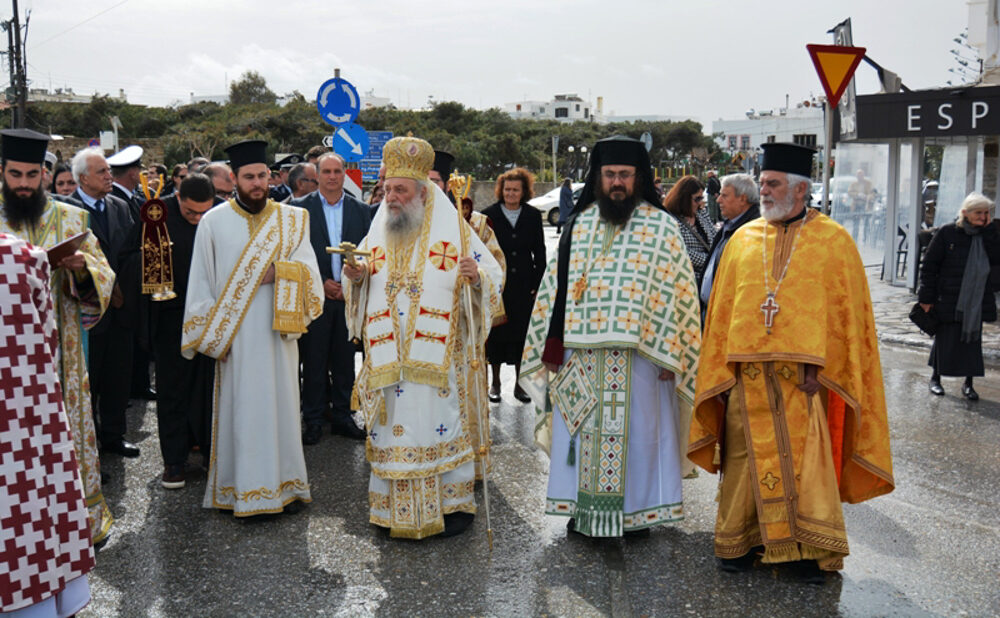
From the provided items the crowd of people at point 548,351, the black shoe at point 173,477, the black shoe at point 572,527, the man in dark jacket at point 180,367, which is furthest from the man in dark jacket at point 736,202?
the black shoe at point 173,477

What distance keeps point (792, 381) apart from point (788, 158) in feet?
3.75

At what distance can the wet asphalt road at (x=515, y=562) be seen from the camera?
4.48 meters

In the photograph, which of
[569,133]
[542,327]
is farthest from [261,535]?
[569,133]

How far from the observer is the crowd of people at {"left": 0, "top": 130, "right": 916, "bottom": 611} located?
4707 millimetres

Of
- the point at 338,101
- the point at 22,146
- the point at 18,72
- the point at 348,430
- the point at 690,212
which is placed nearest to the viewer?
the point at 22,146

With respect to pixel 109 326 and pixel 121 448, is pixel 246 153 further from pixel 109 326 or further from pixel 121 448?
pixel 121 448

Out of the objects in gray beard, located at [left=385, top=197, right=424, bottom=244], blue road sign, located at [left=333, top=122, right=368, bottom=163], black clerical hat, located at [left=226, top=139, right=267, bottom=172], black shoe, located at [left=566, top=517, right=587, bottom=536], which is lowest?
black shoe, located at [left=566, top=517, right=587, bottom=536]

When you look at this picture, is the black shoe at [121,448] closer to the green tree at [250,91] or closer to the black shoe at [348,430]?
the black shoe at [348,430]

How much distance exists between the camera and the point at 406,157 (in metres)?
5.41

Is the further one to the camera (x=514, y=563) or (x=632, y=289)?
(x=632, y=289)

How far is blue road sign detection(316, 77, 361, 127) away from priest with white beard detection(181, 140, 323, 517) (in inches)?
242

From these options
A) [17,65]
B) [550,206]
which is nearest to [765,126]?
[550,206]

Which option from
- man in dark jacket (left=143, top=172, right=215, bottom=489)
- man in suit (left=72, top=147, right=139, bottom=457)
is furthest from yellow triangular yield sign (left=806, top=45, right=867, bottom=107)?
man in suit (left=72, top=147, right=139, bottom=457)

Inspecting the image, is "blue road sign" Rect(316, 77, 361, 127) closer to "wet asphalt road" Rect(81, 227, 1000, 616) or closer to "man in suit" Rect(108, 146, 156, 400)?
"man in suit" Rect(108, 146, 156, 400)
